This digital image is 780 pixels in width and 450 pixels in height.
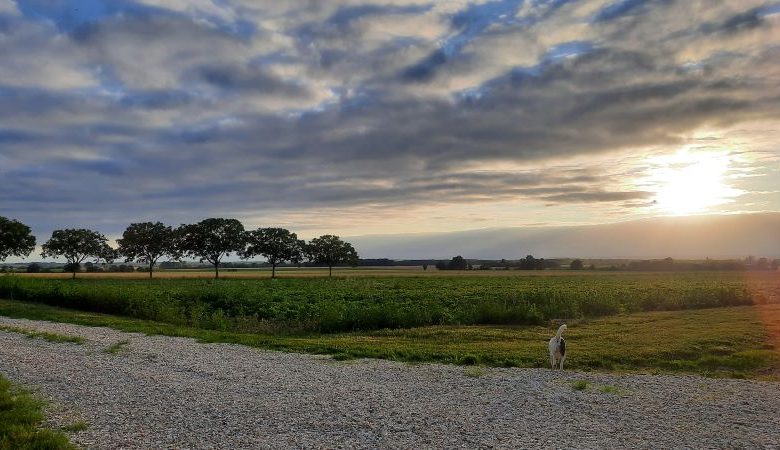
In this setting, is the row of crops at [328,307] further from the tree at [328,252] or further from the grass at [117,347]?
the tree at [328,252]

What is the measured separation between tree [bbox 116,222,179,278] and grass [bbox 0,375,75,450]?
101m

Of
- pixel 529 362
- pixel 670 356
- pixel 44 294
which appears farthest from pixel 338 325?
pixel 44 294

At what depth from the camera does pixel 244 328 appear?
25953 mm

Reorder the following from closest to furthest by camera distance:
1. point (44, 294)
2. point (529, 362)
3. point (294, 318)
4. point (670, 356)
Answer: point (529, 362) < point (670, 356) < point (294, 318) < point (44, 294)

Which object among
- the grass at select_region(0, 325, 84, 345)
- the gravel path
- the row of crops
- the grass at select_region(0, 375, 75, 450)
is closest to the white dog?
the gravel path

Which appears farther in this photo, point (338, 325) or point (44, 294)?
point (44, 294)

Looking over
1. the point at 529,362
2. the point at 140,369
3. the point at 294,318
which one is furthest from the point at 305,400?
the point at 294,318

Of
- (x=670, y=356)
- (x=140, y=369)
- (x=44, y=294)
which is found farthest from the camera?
(x=44, y=294)

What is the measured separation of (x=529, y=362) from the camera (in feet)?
51.4

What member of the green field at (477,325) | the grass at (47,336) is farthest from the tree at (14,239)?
the grass at (47,336)

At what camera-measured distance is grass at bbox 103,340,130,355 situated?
16594mm

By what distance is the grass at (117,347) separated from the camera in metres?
16.6

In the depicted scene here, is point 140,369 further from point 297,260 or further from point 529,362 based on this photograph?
point 297,260

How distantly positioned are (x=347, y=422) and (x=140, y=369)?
7015 millimetres
